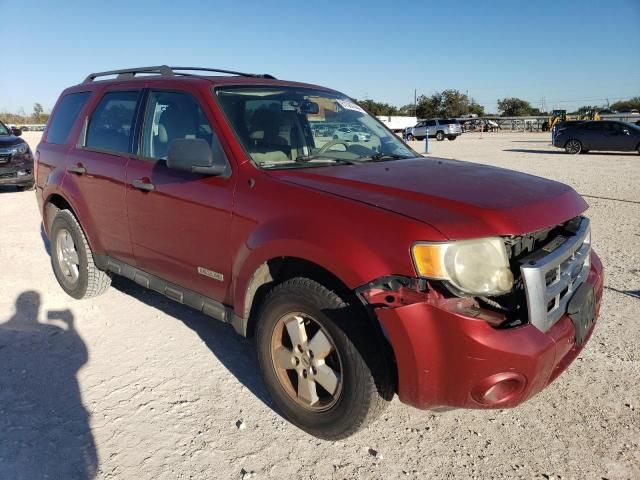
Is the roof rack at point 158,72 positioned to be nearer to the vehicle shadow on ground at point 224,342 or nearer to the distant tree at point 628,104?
the vehicle shadow on ground at point 224,342

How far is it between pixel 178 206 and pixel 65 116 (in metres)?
2.36

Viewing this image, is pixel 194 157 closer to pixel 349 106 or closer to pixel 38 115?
pixel 349 106

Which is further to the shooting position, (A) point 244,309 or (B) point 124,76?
(B) point 124,76

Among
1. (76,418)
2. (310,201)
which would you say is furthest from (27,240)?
(310,201)

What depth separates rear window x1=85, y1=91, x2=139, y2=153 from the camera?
12.6ft

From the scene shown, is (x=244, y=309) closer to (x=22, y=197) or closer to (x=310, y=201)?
(x=310, y=201)

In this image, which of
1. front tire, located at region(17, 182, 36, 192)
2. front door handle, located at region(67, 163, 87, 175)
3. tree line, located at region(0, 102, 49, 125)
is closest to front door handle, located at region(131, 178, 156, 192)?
front door handle, located at region(67, 163, 87, 175)

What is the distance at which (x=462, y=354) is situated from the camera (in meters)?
2.06

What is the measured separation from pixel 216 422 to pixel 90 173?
2.40 metres

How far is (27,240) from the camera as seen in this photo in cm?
695

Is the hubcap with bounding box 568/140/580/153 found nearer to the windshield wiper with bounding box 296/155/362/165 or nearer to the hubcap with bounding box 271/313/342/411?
the windshield wiper with bounding box 296/155/362/165

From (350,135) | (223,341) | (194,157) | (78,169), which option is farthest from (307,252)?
(78,169)

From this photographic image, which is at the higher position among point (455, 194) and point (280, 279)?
point (455, 194)

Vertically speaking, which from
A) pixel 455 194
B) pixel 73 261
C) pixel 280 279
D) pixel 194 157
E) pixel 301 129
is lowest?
pixel 73 261
